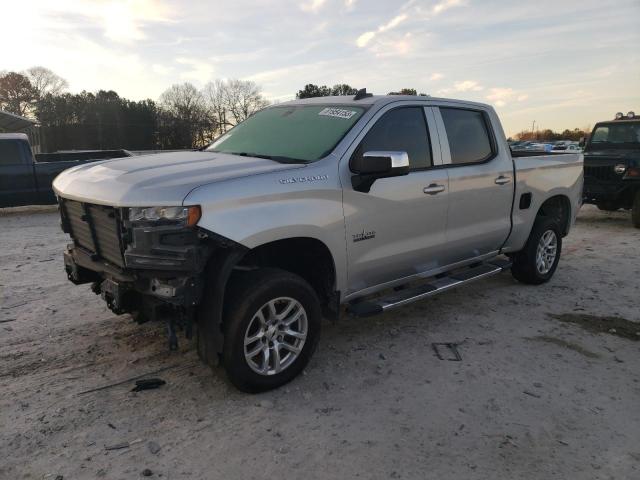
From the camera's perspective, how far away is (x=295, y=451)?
→ 113 inches

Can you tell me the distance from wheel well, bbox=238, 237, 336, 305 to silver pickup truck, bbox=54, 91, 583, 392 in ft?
0.04

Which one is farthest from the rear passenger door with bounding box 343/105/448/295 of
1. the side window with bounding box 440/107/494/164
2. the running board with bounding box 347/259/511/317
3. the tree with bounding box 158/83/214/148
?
the tree with bounding box 158/83/214/148

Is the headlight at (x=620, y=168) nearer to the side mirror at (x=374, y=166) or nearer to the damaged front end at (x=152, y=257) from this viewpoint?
the side mirror at (x=374, y=166)

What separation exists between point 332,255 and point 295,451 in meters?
1.40

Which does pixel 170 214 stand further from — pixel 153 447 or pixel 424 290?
pixel 424 290

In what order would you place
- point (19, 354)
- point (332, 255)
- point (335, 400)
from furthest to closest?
1. point (19, 354)
2. point (332, 255)
3. point (335, 400)

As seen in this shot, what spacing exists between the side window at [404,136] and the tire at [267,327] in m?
1.26

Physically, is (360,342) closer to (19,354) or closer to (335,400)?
(335,400)

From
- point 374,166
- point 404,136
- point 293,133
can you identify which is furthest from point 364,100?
point 374,166

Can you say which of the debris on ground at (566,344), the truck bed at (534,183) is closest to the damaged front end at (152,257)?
the debris on ground at (566,344)

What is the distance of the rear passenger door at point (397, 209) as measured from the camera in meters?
3.86

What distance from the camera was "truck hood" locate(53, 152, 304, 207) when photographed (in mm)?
3016

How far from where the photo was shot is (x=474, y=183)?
4797 millimetres

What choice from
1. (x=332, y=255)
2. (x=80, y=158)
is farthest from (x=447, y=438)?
(x=80, y=158)
